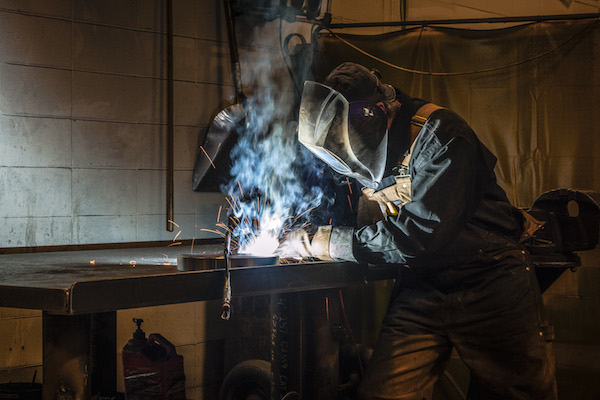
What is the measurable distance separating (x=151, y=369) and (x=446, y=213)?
83.4 inches

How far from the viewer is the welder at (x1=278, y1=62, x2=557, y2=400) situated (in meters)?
2.23

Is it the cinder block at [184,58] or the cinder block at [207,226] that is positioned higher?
the cinder block at [184,58]

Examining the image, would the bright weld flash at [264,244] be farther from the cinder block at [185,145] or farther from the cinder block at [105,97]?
the cinder block at [105,97]

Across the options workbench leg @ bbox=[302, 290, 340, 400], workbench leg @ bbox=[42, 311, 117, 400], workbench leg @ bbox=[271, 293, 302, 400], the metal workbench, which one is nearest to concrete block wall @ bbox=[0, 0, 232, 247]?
the metal workbench

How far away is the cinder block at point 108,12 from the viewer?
12.1 feet

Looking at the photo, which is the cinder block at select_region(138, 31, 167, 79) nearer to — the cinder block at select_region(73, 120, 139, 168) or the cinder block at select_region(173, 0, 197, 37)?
the cinder block at select_region(173, 0, 197, 37)

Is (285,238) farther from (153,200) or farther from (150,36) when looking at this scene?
(150,36)

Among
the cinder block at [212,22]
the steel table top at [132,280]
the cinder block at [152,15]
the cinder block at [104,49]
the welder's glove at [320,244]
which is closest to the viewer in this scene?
the steel table top at [132,280]

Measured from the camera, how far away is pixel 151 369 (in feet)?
11.5

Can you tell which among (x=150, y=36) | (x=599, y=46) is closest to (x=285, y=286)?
(x=150, y=36)

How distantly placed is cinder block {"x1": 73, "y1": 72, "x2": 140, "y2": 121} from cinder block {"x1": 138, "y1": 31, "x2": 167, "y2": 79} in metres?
0.12

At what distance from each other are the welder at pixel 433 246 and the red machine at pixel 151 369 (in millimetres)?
1373

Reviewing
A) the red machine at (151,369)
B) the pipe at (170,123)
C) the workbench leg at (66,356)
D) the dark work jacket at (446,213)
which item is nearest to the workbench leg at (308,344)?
the dark work jacket at (446,213)

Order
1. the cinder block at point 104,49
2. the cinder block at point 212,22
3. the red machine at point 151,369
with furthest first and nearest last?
the cinder block at point 212,22, the cinder block at point 104,49, the red machine at point 151,369
